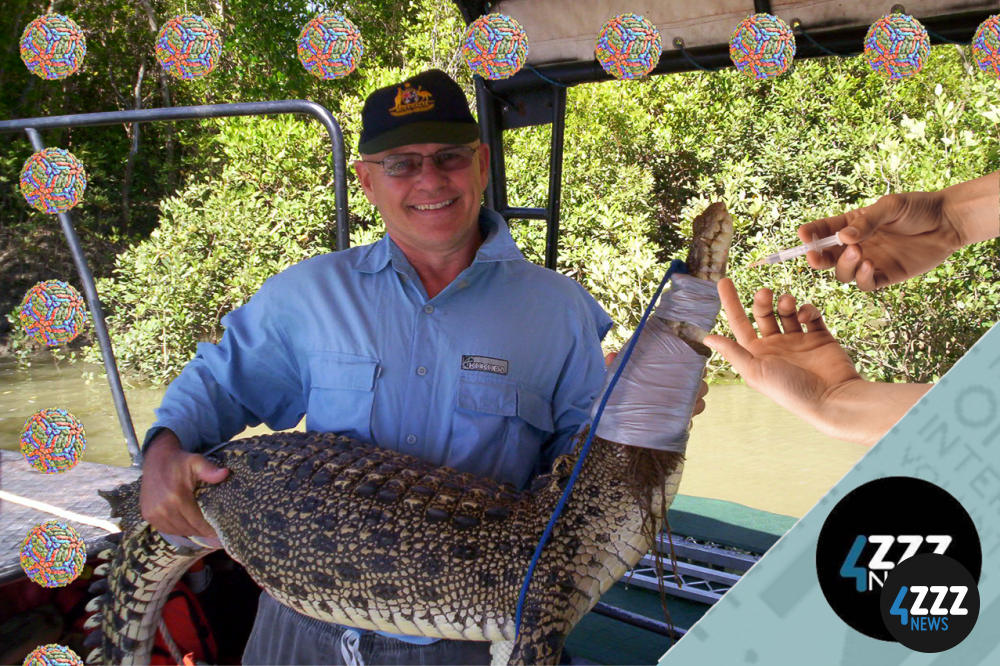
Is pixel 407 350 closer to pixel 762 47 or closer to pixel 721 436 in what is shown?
pixel 762 47

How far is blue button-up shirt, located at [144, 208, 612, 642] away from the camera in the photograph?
1.53m

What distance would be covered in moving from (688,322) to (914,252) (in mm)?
336

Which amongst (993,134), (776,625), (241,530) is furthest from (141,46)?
(993,134)

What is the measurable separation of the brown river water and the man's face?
3343mm

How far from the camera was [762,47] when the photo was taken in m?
1.43

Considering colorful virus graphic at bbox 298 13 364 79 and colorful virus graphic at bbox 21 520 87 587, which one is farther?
colorful virus graphic at bbox 21 520 87 587

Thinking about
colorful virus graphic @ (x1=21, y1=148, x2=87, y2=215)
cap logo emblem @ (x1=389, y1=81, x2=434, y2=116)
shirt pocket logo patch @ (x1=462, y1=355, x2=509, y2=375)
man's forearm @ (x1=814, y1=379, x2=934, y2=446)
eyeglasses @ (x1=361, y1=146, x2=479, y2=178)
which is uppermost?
cap logo emblem @ (x1=389, y1=81, x2=434, y2=116)

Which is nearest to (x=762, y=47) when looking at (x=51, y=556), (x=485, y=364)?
(x=485, y=364)

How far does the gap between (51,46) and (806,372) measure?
69.9 inches

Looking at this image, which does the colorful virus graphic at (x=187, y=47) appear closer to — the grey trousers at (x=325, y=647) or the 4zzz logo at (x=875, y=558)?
the grey trousers at (x=325, y=647)

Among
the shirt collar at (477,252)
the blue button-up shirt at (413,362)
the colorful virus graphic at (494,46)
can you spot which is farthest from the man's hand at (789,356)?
the colorful virus graphic at (494,46)

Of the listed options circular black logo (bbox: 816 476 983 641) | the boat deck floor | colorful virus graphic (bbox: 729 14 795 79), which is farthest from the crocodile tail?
colorful virus graphic (bbox: 729 14 795 79)
